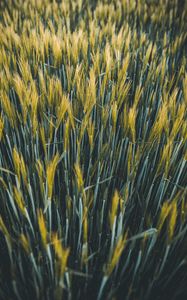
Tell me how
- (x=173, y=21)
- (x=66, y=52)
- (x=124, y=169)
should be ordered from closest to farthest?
(x=124, y=169) < (x=66, y=52) < (x=173, y=21)

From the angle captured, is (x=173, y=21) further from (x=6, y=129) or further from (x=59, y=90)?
(x=6, y=129)

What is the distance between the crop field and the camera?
47 centimetres

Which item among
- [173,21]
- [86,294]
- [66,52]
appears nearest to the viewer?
[86,294]

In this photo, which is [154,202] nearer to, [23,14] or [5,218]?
[5,218]

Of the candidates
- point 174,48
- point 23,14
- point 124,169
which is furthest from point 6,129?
point 23,14

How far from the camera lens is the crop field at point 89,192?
0.47 metres

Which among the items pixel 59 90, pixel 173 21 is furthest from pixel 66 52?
pixel 173 21

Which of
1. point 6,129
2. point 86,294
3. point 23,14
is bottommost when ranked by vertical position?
point 86,294

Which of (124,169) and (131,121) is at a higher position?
→ (131,121)

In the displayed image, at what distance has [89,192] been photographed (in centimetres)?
56

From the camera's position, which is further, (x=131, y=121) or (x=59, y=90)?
(x=59, y=90)

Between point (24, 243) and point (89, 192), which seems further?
point (89, 192)

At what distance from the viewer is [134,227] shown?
0.62 m

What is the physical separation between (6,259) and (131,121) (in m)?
0.37
